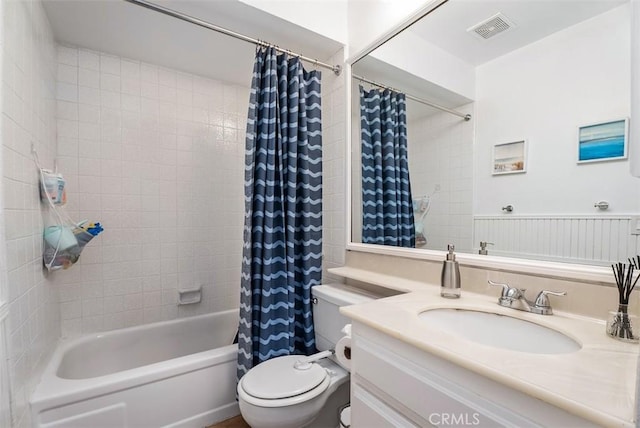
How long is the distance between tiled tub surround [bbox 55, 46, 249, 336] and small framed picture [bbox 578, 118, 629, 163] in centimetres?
218

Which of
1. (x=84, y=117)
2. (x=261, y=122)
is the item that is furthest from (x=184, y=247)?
(x=261, y=122)

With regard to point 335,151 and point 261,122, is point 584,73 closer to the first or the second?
point 335,151

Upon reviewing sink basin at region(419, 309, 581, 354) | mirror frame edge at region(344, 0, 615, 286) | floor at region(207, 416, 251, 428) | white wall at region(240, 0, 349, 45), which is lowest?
floor at region(207, 416, 251, 428)

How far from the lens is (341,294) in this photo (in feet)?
5.08

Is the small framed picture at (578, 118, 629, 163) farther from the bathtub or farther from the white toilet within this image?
the bathtub

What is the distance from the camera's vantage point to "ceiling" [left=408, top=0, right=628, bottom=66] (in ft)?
3.17

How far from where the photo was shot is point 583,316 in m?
0.88

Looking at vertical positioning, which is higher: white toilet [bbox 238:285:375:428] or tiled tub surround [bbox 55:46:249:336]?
tiled tub surround [bbox 55:46:249:336]

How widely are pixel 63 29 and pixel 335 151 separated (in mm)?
1708

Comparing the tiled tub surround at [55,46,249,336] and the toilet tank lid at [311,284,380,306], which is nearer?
the toilet tank lid at [311,284,380,306]

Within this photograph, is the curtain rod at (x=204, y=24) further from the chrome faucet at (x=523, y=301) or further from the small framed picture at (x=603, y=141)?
the chrome faucet at (x=523, y=301)

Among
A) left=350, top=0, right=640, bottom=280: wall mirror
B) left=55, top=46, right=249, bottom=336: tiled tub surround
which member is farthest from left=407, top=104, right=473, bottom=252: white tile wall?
left=55, top=46, right=249, bottom=336: tiled tub surround

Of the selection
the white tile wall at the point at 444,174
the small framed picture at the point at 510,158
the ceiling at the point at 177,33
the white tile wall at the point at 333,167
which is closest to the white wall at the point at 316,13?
the ceiling at the point at 177,33

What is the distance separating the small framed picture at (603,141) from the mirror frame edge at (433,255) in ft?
1.11
